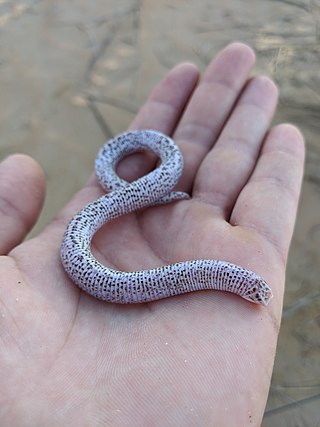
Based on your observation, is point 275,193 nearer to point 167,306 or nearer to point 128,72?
point 167,306

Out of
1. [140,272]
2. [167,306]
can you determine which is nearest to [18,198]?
[140,272]

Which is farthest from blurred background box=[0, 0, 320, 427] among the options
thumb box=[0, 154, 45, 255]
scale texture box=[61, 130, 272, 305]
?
scale texture box=[61, 130, 272, 305]

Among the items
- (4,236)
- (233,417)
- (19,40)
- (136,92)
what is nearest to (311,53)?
(136,92)

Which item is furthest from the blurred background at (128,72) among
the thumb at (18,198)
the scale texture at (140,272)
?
the scale texture at (140,272)

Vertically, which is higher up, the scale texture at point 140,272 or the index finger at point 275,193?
the scale texture at point 140,272

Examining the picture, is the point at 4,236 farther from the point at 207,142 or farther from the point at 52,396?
the point at 207,142

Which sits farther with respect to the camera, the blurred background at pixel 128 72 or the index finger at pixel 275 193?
the blurred background at pixel 128 72

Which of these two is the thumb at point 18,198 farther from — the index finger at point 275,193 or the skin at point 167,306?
the index finger at point 275,193
